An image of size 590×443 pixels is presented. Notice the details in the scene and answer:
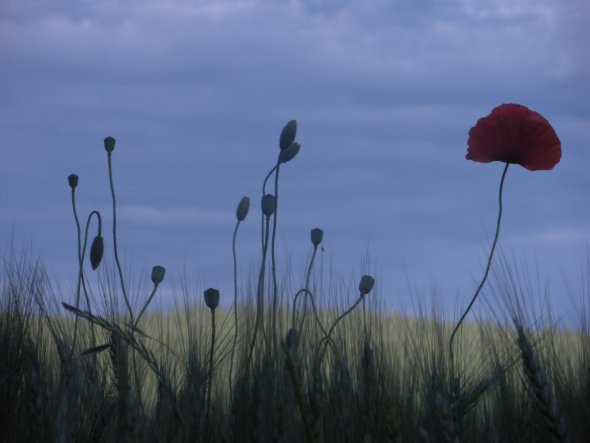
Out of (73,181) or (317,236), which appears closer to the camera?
(317,236)

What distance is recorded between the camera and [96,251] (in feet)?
8.01

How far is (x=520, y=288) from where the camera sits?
237 centimetres

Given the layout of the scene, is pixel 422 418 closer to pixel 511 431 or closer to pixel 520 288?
pixel 511 431

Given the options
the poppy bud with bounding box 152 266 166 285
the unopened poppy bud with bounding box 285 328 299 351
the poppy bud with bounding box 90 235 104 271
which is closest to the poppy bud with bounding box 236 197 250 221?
the poppy bud with bounding box 152 266 166 285

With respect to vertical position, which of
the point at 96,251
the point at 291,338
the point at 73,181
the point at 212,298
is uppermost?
the point at 73,181

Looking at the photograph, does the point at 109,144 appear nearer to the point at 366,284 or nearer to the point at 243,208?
the point at 243,208

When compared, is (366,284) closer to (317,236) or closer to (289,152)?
(317,236)

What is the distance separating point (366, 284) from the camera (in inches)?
96.0

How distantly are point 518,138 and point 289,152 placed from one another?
615 mm

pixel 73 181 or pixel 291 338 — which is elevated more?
pixel 73 181

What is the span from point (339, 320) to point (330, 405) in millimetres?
227

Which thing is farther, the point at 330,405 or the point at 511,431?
the point at 511,431

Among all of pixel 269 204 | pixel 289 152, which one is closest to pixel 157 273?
pixel 269 204

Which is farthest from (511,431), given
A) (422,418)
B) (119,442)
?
(119,442)
